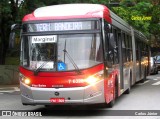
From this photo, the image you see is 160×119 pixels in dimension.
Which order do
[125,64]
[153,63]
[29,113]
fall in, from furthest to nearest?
1. [153,63]
2. [125,64]
3. [29,113]

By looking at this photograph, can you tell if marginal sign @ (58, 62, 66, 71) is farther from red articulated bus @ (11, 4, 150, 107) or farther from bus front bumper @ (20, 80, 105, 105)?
bus front bumper @ (20, 80, 105, 105)

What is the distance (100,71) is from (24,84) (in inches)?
82.9

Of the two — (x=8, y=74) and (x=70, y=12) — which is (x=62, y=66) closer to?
(x=70, y=12)

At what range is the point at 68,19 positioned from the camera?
40.0ft

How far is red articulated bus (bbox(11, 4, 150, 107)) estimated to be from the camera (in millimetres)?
11609

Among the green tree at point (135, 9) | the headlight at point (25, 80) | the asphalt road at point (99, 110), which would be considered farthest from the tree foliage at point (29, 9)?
the headlight at point (25, 80)

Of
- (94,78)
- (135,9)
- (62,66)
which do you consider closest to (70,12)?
(62,66)

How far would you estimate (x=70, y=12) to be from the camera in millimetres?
12461

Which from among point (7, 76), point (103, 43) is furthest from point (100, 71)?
point (7, 76)

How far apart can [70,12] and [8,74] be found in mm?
15087

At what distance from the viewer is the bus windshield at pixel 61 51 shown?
11727mm

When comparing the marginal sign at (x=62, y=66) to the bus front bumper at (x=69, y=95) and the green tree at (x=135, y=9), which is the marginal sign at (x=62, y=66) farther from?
the green tree at (x=135, y=9)

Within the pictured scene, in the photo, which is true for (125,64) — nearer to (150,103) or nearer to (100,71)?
(150,103)

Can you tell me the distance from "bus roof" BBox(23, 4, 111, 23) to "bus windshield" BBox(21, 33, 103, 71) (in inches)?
23.8
